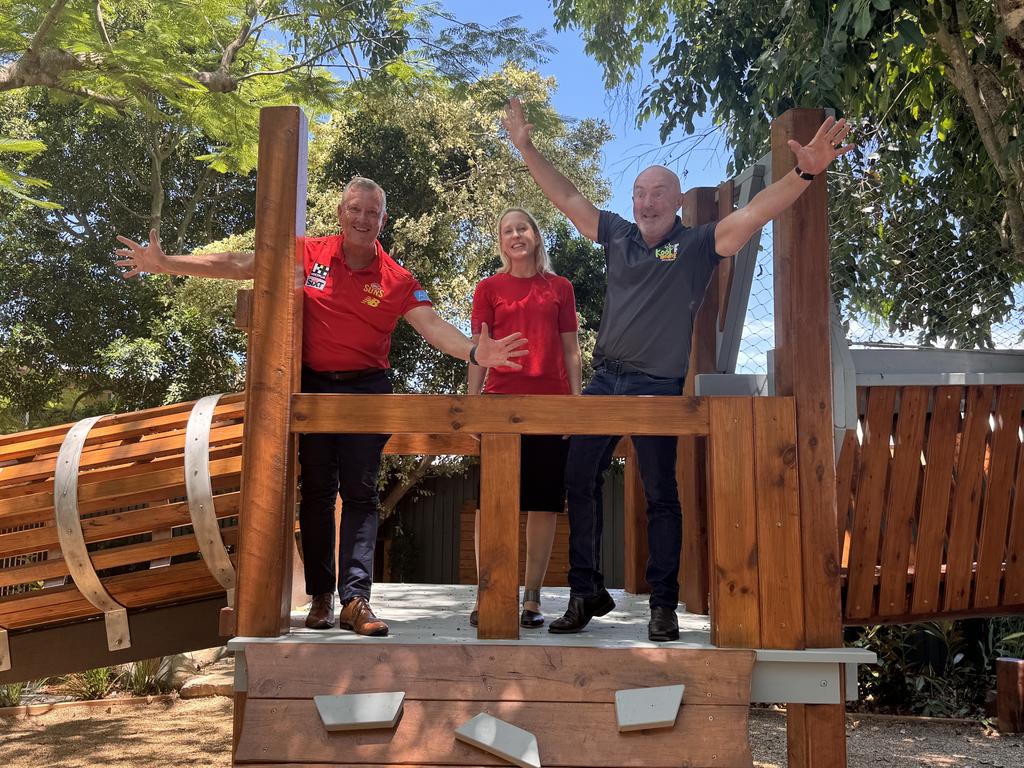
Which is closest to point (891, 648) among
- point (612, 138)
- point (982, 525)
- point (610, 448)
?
point (982, 525)

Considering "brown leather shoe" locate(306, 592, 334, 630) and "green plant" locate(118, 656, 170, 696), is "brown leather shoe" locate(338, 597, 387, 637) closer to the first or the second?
"brown leather shoe" locate(306, 592, 334, 630)

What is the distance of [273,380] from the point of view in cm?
291

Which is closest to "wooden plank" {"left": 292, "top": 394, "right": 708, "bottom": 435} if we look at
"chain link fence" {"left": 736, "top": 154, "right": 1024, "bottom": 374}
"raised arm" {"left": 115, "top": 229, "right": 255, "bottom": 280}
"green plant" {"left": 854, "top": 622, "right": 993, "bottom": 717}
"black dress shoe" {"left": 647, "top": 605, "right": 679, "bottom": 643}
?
"black dress shoe" {"left": 647, "top": 605, "right": 679, "bottom": 643}

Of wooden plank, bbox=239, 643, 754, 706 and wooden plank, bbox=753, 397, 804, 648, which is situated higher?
wooden plank, bbox=753, 397, 804, 648

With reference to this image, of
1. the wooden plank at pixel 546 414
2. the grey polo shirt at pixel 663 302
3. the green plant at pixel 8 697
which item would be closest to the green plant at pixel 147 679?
the green plant at pixel 8 697

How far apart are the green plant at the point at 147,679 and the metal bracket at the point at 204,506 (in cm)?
500

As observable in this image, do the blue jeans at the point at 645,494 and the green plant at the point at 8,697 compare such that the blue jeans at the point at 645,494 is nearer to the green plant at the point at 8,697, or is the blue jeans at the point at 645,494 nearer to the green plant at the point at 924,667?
the green plant at the point at 924,667

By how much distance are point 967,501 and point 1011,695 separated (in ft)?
9.01

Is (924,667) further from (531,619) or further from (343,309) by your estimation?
(343,309)

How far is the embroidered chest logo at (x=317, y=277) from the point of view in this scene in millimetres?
3174

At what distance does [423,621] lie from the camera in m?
3.41

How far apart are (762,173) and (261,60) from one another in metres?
7.46

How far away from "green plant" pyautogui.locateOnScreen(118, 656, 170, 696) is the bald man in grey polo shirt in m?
6.06

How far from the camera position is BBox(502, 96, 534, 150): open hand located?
10.6ft
